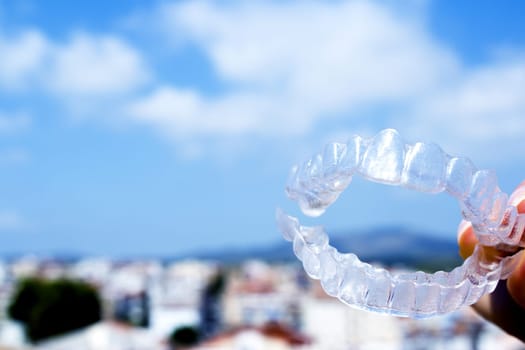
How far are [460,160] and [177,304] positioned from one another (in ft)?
84.6

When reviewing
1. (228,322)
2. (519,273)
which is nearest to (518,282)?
(519,273)

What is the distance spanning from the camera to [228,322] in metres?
27.2

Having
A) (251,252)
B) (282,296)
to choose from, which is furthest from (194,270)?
(251,252)

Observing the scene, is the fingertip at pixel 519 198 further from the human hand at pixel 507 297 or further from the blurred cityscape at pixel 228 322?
the blurred cityscape at pixel 228 322

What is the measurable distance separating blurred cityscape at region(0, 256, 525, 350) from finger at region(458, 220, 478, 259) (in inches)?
58.6

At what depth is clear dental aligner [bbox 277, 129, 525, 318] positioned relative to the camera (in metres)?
0.44

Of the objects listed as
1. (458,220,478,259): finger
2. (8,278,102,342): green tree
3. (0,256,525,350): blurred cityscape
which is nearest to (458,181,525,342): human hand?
(458,220,478,259): finger

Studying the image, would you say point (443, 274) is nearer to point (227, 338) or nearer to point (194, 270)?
point (227, 338)

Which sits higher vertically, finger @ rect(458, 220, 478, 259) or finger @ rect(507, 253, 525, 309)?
finger @ rect(458, 220, 478, 259)

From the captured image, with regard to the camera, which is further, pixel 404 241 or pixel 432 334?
pixel 404 241

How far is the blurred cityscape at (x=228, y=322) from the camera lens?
12.1 metres

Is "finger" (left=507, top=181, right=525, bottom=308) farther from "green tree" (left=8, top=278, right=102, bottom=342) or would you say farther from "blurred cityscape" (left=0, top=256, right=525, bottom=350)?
"green tree" (left=8, top=278, right=102, bottom=342)

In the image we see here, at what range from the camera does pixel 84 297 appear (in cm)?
2012

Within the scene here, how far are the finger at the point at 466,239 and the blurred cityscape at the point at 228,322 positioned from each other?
4.89 feet
